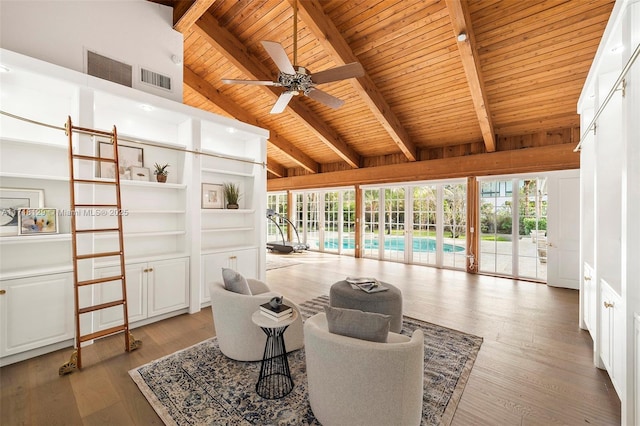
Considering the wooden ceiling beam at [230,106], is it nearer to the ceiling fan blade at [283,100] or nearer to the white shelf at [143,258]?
the ceiling fan blade at [283,100]

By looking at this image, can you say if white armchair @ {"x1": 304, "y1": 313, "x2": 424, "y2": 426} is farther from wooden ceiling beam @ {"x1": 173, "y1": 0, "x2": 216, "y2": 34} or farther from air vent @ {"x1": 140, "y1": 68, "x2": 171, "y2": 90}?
wooden ceiling beam @ {"x1": 173, "y1": 0, "x2": 216, "y2": 34}

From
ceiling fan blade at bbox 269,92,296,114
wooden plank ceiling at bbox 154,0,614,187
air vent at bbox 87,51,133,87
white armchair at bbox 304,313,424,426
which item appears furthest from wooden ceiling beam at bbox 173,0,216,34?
white armchair at bbox 304,313,424,426

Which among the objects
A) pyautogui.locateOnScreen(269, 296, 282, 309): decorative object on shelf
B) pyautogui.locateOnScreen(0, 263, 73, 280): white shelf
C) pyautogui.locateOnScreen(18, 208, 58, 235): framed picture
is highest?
pyautogui.locateOnScreen(18, 208, 58, 235): framed picture

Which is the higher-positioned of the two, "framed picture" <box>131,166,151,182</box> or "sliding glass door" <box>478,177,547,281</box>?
"framed picture" <box>131,166,151,182</box>

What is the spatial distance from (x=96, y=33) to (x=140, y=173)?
172 centimetres

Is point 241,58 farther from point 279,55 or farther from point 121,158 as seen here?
point 121,158

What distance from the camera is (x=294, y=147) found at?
8.41 m

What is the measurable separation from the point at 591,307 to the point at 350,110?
202 inches

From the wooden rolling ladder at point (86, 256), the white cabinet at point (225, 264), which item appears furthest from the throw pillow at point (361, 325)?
the white cabinet at point (225, 264)

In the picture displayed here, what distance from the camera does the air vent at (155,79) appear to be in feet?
12.1

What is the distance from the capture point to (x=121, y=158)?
348cm

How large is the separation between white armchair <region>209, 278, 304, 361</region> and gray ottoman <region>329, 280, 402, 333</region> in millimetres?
705

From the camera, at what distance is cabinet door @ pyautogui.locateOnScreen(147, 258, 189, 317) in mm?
3388

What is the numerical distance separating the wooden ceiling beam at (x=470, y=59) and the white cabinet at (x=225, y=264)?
4312 millimetres
